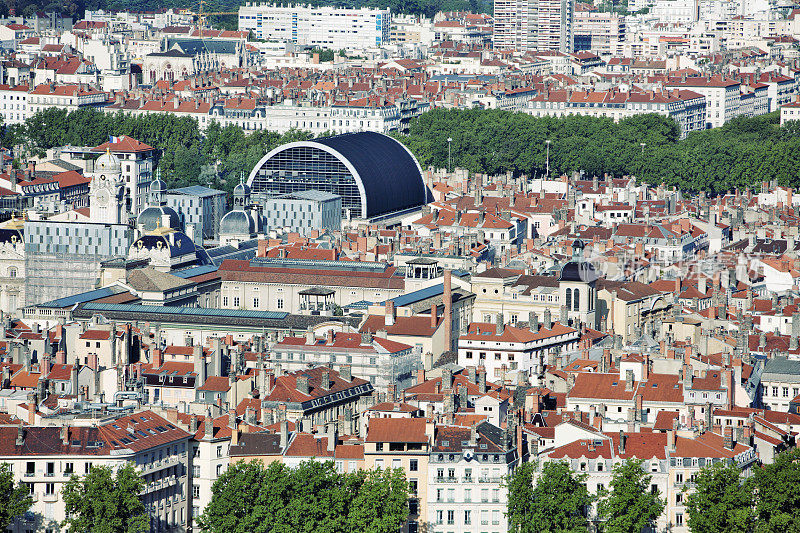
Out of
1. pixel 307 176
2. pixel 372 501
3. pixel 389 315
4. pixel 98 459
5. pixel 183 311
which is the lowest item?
pixel 183 311

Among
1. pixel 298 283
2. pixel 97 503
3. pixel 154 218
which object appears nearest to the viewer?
pixel 97 503

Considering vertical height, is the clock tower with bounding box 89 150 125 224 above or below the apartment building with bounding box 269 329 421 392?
above

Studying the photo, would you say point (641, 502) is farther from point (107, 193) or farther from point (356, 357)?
point (107, 193)

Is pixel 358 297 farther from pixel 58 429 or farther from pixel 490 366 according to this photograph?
pixel 58 429

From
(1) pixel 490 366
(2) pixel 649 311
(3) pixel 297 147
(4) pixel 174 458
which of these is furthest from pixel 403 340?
(3) pixel 297 147

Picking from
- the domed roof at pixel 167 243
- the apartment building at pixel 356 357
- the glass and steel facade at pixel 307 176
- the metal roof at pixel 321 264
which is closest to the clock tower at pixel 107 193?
the domed roof at pixel 167 243

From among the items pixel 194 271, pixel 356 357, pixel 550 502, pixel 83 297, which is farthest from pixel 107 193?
pixel 550 502

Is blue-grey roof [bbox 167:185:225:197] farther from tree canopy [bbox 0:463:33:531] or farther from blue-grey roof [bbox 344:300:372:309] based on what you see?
tree canopy [bbox 0:463:33:531]

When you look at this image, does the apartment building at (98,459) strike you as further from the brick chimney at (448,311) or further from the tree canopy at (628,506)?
the brick chimney at (448,311)

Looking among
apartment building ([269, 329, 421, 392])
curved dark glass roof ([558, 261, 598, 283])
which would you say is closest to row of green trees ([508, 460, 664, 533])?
apartment building ([269, 329, 421, 392])
